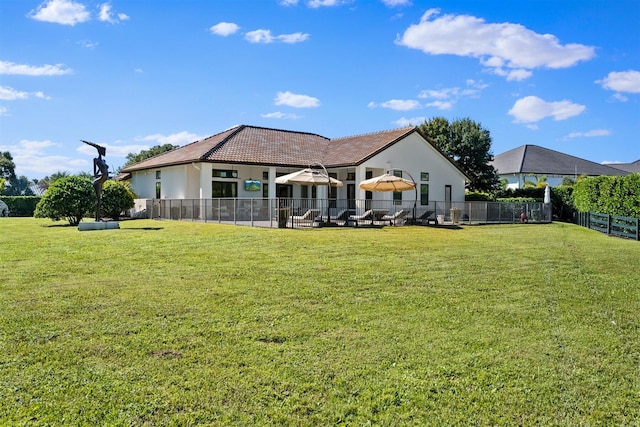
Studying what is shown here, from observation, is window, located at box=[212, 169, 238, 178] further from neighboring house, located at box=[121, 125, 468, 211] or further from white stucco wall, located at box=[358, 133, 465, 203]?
white stucco wall, located at box=[358, 133, 465, 203]

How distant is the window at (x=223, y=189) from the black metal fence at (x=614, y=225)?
18.4m

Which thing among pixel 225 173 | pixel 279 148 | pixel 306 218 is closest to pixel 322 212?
pixel 306 218

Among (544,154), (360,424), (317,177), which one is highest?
(544,154)

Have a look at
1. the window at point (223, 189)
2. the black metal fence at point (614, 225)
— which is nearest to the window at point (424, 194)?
the black metal fence at point (614, 225)

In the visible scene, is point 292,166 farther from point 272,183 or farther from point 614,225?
point 614,225

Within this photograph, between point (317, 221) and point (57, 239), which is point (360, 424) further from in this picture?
point (317, 221)

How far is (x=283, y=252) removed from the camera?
1120 cm

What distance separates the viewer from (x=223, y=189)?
26344 millimetres

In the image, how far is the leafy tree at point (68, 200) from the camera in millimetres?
21203

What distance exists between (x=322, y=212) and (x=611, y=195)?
1362cm

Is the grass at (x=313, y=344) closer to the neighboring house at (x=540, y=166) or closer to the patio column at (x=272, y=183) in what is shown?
the patio column at (x=272, y=183)

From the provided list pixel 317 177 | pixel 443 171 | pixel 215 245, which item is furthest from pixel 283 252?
pixel 443 171

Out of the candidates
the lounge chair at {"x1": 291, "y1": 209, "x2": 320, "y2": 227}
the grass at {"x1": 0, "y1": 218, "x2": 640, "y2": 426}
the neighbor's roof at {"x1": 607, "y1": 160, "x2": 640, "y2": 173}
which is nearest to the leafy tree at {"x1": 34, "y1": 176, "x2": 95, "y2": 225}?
the lounge chair at {"x1": 291, "y1": 209, "x2": 320, "y2": 227}

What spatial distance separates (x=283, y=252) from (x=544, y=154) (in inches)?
2262
